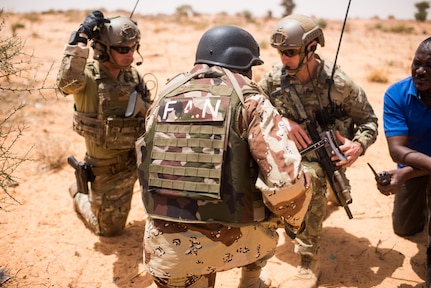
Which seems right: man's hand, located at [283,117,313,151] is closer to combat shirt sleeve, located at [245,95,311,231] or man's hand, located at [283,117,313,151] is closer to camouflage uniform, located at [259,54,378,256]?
camouflage uniform, located at [259,54,378,256]

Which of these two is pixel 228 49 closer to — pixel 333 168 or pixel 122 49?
pixel 333 168

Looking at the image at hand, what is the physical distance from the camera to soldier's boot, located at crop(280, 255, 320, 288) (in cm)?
341

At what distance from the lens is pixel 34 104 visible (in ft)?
29.1

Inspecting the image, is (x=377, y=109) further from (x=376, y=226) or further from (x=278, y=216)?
(x=278, y=216)

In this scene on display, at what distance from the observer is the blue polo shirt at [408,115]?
3.47m

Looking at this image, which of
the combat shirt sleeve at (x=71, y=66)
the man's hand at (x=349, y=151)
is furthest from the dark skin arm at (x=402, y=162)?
the combat shirt sleeve at (x=71, y=66)

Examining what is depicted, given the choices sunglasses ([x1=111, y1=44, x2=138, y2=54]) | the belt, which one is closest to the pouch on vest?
sunglasses ([x1=111, y1=44, x2=138, y2=54])

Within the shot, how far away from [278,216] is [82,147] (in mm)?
5208

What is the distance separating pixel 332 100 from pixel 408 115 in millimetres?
686

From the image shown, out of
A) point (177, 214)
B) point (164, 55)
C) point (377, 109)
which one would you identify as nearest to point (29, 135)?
point (177, 214)

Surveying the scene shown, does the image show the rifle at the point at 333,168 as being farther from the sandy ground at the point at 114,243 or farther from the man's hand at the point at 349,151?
the sandy ground at the point at 114,243

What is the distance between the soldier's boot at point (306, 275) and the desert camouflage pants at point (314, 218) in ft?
0.29

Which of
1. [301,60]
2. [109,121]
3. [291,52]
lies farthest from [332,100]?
[109,121]

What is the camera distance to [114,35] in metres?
3.84
